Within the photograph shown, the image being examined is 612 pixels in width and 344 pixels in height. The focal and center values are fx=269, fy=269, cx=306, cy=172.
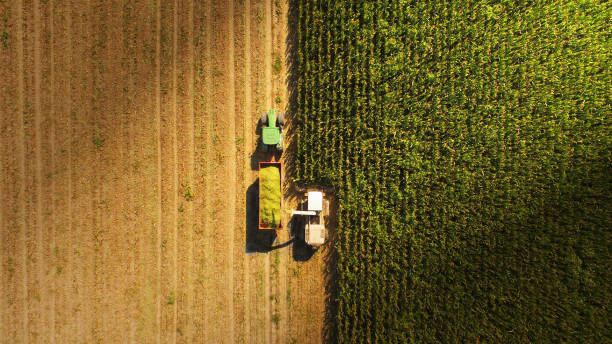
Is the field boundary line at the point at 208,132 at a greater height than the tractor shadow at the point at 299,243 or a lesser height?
greater

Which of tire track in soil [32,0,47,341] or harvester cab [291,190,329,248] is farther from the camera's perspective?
tire track in soil [32,0,47,341]

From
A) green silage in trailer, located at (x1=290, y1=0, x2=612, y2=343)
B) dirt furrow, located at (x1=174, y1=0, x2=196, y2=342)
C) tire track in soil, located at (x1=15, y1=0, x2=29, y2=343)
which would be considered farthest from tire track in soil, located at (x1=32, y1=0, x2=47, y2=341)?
green silage in trailer, located at (x1=290, y1=0, x2=612, y2=343)

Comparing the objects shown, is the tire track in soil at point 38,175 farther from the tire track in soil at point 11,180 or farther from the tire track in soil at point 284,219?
the tire track in soil at point 284,219

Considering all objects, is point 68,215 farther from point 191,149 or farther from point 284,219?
point 284,219

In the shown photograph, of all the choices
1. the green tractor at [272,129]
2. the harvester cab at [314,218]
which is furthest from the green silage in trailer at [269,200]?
the green tractor at [272,129]

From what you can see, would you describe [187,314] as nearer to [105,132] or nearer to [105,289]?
[105,289]

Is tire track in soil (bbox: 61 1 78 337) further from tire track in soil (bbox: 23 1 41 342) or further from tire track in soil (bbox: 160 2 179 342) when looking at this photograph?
tire track in soil (bbox: 160 2 179 342)
